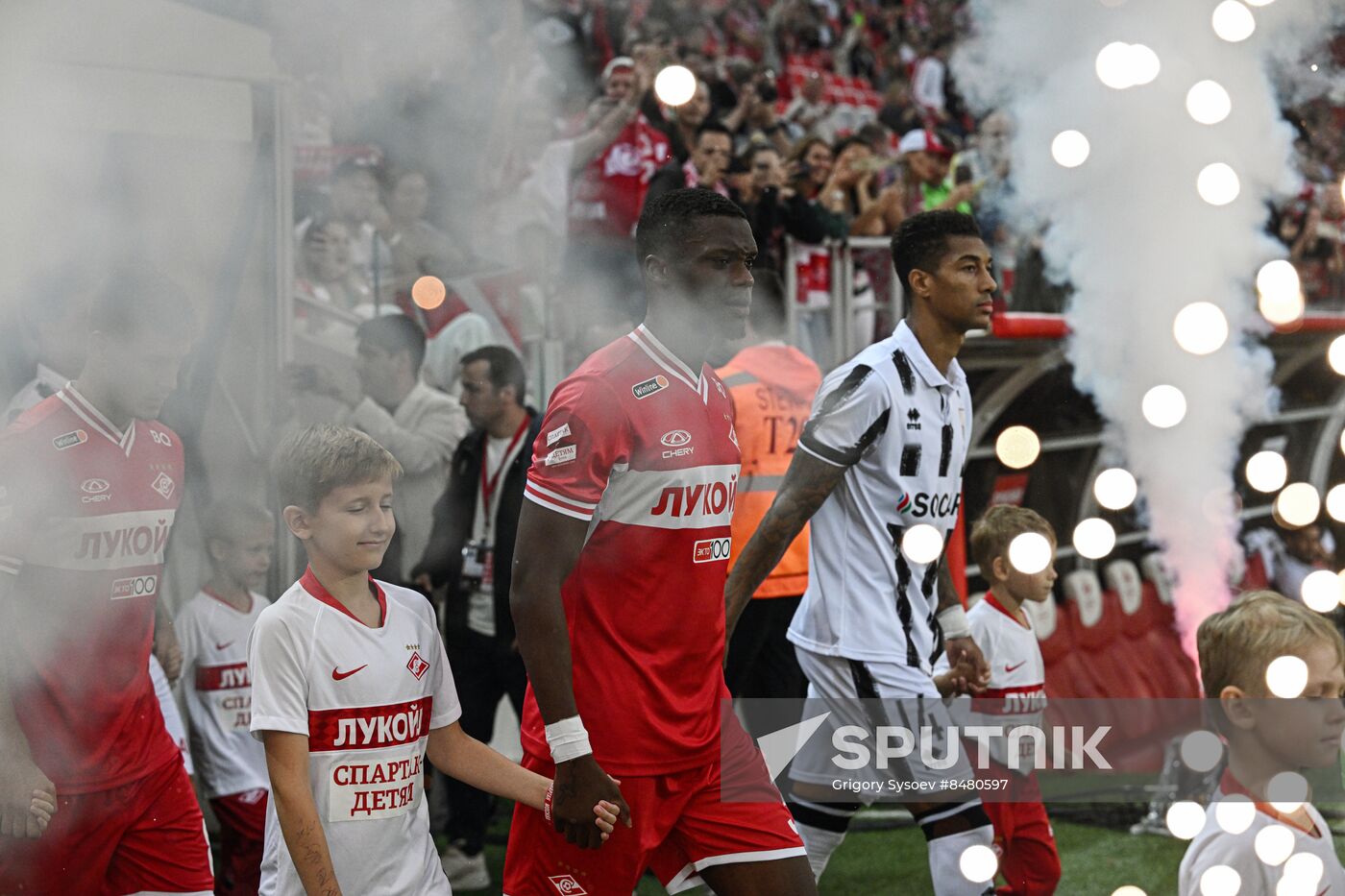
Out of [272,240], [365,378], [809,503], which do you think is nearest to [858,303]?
[365,378]

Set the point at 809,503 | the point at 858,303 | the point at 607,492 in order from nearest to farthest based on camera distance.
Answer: the point at 607,492
the point at 809,503
the point at 858,303

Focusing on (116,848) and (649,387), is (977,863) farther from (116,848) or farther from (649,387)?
(116,848)

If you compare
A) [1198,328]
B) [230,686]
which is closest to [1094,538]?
[1198,328]

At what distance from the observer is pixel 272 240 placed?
13.3 ft

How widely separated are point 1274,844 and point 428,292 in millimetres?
3895

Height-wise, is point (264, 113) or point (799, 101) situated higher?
point (799, 101)

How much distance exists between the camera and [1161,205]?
5387 mm

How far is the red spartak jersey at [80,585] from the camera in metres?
2.55

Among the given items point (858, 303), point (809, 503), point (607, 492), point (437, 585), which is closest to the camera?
point (607, 492)

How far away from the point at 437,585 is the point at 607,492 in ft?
6.99

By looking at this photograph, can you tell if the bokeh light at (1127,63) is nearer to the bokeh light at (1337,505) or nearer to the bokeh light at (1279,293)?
the bokeh light at (1279,293)

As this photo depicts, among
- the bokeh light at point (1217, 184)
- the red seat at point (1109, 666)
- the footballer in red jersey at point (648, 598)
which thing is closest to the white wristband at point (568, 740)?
the footballer in red jersey at point (648, 598)

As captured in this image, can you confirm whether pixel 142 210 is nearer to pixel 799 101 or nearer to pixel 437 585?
pixel 437 585

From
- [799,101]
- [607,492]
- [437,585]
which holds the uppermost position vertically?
[799,101]
